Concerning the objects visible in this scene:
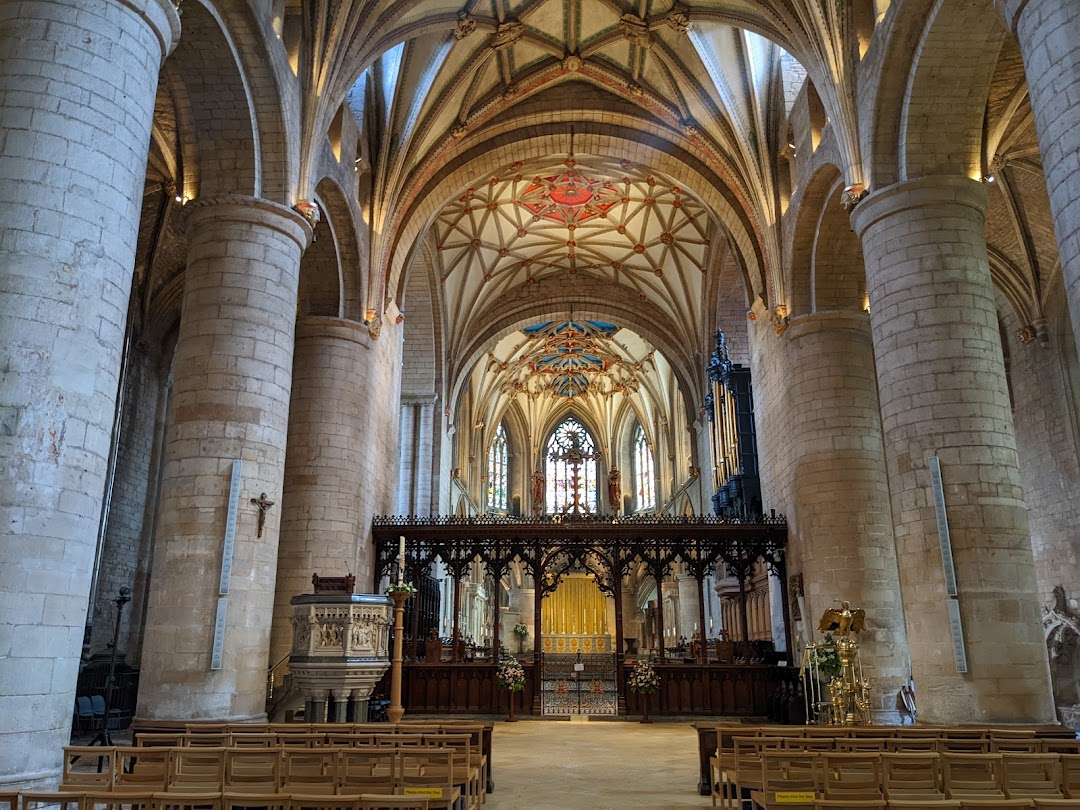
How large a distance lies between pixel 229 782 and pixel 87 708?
7096mm

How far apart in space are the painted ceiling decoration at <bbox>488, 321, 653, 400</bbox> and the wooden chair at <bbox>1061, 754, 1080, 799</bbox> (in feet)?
90.5

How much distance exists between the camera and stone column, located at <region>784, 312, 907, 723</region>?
563 inches

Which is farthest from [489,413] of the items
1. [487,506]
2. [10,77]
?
[10,77]

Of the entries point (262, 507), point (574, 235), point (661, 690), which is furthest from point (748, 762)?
point (574, 235)

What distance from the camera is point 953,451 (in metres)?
9.96

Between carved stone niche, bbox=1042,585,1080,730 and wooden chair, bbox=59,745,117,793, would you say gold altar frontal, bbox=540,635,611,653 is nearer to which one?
carved stone niche, bbox=1042,585,1080,730

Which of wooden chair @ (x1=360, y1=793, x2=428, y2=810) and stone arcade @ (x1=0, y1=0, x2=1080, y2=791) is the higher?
stone arcade @ (x1=0, y1=0, x2=1080, y2=791)

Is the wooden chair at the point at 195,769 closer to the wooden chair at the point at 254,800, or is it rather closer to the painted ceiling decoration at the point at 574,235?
the wooden chair at the point at 254,800

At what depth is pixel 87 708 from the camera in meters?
10.9

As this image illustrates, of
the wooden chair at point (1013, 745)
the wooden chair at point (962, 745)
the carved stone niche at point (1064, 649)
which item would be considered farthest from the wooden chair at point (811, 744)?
the carved stone niche at point (1064, 649)

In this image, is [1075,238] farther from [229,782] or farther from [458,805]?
[229,782]

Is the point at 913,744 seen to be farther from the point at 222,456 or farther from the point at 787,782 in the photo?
the point at 222,456

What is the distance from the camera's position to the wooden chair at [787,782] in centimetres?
479

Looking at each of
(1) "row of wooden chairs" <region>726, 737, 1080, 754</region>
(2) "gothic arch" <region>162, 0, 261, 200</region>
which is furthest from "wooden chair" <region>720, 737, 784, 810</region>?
(2) "gothic arch" <region>162, 0, 261, 200</region>
